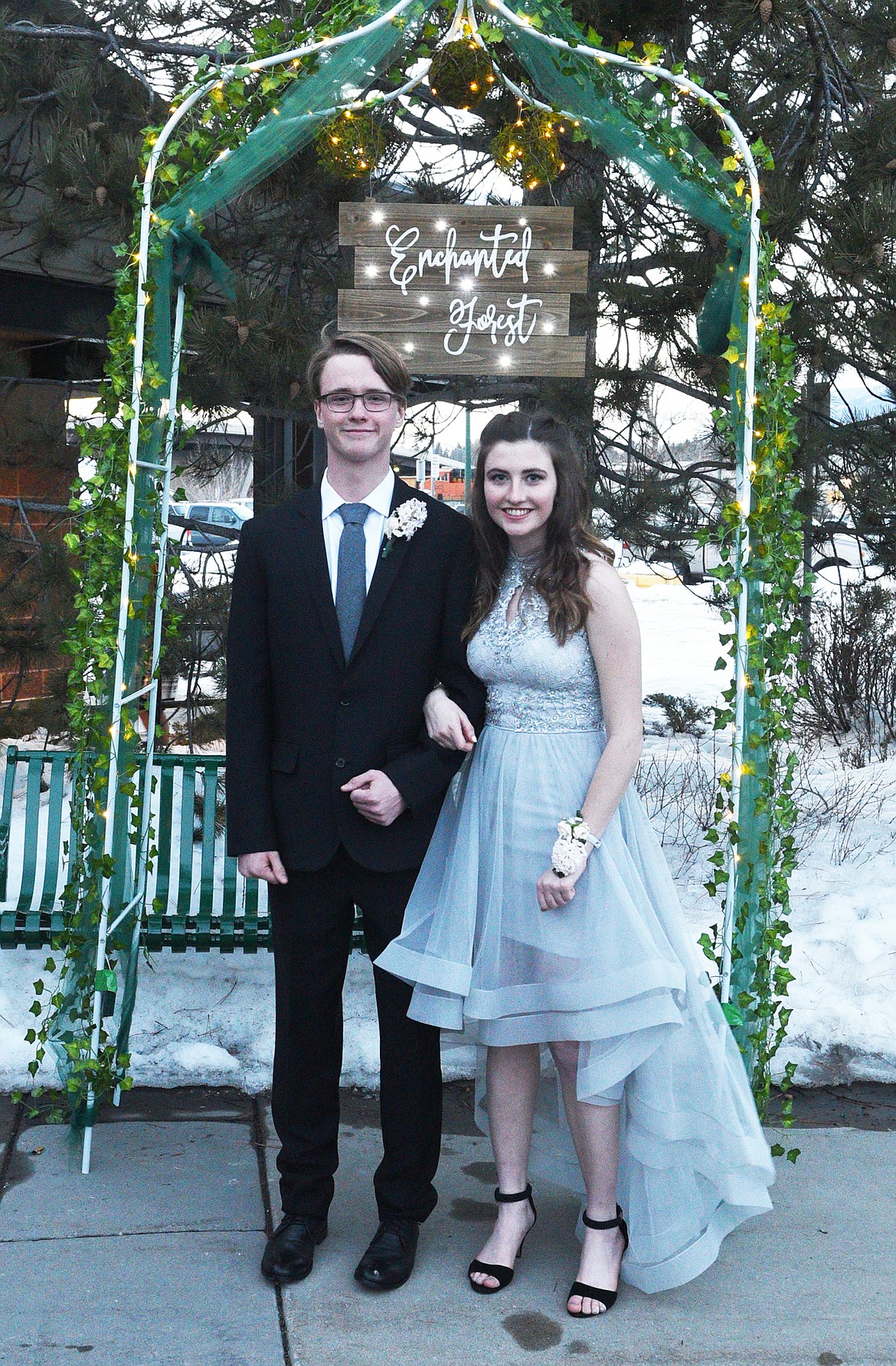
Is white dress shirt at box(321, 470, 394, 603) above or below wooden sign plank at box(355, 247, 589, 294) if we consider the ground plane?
below

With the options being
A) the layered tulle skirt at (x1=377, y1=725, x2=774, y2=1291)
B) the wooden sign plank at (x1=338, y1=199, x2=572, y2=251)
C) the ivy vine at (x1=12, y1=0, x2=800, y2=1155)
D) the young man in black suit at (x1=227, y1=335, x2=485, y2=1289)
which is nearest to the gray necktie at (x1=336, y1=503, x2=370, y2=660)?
the young man in black suit at (x1=227, y1=335, x2=485, y2=1289)

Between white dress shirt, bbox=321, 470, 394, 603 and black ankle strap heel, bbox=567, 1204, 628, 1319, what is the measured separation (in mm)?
1533

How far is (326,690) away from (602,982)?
2.88 feet

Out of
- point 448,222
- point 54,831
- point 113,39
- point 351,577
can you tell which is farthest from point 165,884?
point 113,39

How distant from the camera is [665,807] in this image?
21.5 ft

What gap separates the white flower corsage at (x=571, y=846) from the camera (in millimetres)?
2643

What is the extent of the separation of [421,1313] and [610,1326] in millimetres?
414

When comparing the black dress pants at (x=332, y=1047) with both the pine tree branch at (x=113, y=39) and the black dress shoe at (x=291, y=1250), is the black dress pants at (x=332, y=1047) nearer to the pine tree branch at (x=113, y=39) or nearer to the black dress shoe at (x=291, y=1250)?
the black dress shoe at (x=291, y=1250)

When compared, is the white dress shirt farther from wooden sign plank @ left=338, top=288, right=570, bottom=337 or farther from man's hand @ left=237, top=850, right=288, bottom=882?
wooden sign plank @ left=338, top=288, right=570, bottom=337

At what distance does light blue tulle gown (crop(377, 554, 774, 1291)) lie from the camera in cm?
270

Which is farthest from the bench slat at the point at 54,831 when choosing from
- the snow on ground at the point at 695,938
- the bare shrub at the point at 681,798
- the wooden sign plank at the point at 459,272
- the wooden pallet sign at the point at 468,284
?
the bare shrub at the point at 681,798

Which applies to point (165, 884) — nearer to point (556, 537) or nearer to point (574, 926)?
point (574, 926)

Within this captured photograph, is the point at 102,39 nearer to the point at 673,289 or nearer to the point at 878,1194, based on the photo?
the point at 673,289


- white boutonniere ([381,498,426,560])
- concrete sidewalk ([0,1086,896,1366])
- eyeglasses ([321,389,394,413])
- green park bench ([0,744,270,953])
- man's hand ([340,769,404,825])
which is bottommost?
concrete sidewalk ([0,1086,896,1366])
